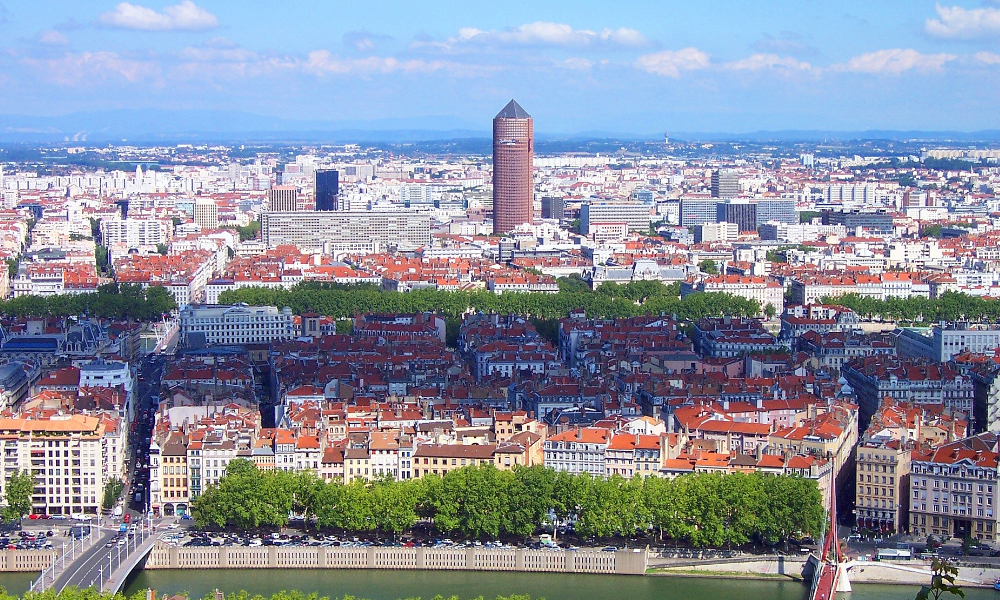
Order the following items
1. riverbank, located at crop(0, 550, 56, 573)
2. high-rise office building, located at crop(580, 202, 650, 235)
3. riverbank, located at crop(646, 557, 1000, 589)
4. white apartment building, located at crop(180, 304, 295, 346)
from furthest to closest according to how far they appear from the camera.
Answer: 1. high-rise office building, located at crop(580, 202, 650, 235)
2. white apartment building, located at crop(180, 304, 295, 346)
3. riverbank, located at crop(0, 550, 56, 573)
4. riverbank, located at crop(646, 557, 1000, 589)

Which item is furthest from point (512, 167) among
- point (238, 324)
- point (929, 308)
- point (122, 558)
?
point (122, 558)

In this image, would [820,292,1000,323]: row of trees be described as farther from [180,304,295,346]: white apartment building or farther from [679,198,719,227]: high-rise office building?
[679,198,719,227]: high-rise office building

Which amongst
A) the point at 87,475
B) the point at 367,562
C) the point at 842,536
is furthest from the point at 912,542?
the point at 87,475

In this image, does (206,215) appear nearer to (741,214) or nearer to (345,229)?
(345,229)

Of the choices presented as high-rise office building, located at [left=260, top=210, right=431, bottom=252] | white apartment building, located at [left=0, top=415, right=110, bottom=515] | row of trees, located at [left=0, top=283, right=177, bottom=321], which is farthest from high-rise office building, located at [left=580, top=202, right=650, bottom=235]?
white apartment building, located at [left=0, top=415, right=110, bottom=515]

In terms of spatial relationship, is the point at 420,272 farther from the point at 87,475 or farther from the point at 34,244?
the point at 87,475

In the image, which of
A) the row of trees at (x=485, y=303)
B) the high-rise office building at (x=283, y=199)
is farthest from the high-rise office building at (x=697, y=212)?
the row of trees at (x=485, y=303)
